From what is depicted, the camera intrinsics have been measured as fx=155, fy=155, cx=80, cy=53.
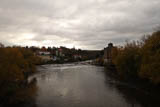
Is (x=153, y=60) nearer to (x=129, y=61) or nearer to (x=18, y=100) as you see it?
(x=129, y=61)

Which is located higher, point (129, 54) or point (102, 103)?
point (129, 54)

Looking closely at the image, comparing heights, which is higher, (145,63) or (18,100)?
(145,63)

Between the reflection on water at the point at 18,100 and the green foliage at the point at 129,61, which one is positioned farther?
the green foliage at the point at 129,61

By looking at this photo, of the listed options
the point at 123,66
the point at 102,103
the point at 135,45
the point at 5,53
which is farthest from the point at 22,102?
the point at 135,45

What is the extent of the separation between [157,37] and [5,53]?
21.1m

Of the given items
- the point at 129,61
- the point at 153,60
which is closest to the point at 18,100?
the point at 153,60

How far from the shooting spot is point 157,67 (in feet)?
69.5

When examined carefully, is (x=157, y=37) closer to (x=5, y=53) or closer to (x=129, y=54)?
(x=129, y=54)

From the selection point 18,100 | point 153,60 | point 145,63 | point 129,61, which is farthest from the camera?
point 129,61

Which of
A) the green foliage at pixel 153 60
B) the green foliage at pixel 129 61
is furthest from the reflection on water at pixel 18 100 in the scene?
→ the green foliage at pixel 129 61

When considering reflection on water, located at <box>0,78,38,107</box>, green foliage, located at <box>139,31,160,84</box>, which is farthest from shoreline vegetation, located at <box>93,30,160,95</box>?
reflection on water, located at <box>0,78,38,107</box>

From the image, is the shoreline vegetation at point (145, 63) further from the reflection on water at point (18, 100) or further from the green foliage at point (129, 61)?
the reflection on water at point (18, 100)

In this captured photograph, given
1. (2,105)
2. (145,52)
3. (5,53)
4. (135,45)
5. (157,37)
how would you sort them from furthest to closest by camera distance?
(135,45) < (145,52) < (157,37) < (5,53) < (2,105)

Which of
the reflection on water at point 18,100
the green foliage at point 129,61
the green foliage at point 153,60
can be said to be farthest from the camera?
the green foliage at point 129,61
